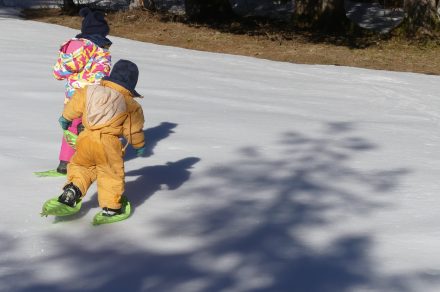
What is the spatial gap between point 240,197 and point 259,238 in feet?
2.65

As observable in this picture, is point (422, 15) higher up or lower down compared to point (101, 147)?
higher up

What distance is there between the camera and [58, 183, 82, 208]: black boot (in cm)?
431

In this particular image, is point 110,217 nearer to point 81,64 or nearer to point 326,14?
point 81,64

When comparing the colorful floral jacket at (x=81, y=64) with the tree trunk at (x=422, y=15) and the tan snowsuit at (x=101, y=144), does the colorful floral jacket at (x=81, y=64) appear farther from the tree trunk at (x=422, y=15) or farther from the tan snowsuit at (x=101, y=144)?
the tree trunk at (x=422, y=15)

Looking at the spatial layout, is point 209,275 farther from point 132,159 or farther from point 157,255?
point 132,159

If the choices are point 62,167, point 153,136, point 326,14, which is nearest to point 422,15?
point 326,14

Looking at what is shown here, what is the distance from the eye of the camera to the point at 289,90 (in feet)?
32.8

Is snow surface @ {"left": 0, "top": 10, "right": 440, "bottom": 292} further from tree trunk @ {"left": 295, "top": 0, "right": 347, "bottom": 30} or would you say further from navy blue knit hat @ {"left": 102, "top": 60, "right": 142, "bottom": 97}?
tree trunk @ {"left": 295, "top": 0, "right": 347, "bottom": 30}

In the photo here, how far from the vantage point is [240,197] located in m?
5.00

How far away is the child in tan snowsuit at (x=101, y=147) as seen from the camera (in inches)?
172

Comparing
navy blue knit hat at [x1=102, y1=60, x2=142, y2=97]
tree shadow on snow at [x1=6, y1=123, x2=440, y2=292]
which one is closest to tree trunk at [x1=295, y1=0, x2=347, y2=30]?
tree shadow on snow at [x1=6, y1=123, x2=440, y2=292]

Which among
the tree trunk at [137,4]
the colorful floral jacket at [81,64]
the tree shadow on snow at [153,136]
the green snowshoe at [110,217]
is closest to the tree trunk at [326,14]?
the tree trunk at [137,4]

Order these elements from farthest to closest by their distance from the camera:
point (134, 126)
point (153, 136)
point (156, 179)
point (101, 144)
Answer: point (153, 136) < point (156, 179) < point (134, 126) < point (101, 144)

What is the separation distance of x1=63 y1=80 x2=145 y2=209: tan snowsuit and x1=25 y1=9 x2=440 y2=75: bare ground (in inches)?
406
